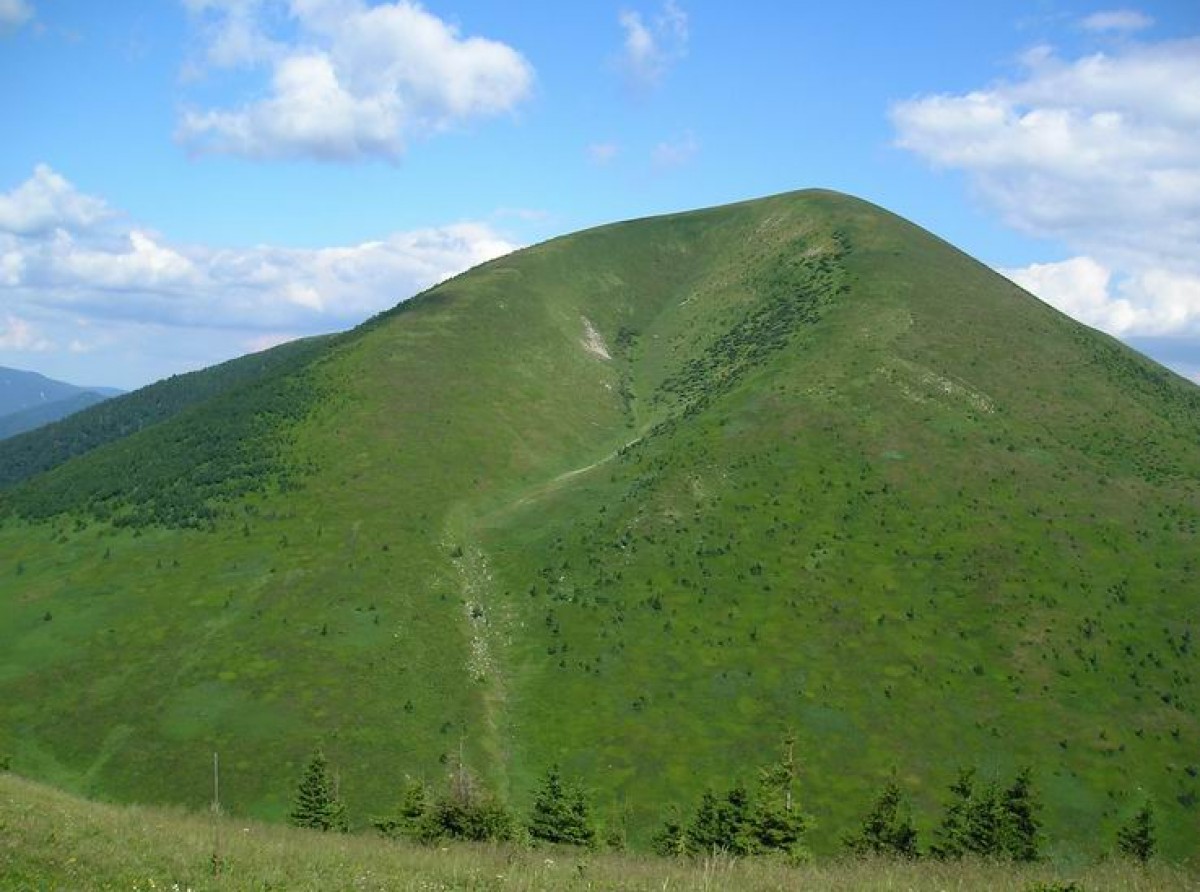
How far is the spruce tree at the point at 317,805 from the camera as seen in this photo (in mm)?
A: 48656

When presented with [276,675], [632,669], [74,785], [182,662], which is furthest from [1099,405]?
[74,785]

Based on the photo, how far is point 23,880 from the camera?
1459 centimetres

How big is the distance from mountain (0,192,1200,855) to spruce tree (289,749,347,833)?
704 cm

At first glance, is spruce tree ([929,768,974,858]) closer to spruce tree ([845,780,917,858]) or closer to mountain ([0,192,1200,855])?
spruce tree ([845,780,917,858])

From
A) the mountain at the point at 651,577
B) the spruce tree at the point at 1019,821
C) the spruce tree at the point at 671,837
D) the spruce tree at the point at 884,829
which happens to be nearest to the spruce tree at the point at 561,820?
the spruce tree at the point at 671,837

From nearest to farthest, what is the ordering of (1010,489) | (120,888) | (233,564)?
1. (120,888)
2. (233,564)
3. (1010,489)

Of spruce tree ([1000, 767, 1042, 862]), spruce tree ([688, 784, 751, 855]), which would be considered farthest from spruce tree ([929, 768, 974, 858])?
spruce tree ([688, 784, 751, 855])

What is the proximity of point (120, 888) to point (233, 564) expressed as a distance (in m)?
76.5

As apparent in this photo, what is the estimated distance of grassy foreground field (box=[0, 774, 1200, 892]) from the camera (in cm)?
1493

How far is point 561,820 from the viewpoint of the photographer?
150 feet

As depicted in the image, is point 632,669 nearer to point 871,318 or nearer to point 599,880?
point 599,880

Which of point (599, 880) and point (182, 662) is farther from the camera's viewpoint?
point (182, 662)

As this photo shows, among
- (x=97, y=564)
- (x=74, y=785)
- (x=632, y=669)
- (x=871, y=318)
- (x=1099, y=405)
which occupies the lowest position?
(x=74, y=785)

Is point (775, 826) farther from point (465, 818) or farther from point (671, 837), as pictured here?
Result: point (465, 818)
